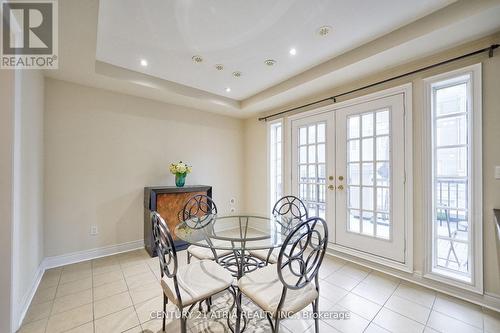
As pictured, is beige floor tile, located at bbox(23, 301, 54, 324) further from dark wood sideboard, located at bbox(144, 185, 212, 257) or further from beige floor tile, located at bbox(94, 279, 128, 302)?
dark wood sideboard, located at bbox(144, 185, 212, 257)

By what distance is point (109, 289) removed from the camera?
2.19 metres

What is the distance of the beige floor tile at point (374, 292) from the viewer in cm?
203

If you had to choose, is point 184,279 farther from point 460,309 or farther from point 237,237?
point 460,309

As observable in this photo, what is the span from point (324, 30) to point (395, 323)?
265cm

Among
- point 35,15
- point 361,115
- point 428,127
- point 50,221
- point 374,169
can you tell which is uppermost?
point 35,15

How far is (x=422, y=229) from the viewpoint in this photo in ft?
7.55

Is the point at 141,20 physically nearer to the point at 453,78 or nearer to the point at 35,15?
the point at 35,15

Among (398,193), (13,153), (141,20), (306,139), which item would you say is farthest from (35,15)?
(398,193)

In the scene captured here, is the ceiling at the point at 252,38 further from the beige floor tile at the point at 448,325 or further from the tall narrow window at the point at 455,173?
the beige floor tile at the point at 448,325

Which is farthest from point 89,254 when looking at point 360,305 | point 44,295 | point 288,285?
point 360,305

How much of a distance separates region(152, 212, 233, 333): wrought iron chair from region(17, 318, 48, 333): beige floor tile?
3.46 feet

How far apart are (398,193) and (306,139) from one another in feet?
4.98

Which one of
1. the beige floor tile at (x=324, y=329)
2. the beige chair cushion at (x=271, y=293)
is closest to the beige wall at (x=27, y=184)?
the beige chair cushion at (x=271, y=293)

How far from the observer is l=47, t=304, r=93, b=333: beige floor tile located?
1653 mm
